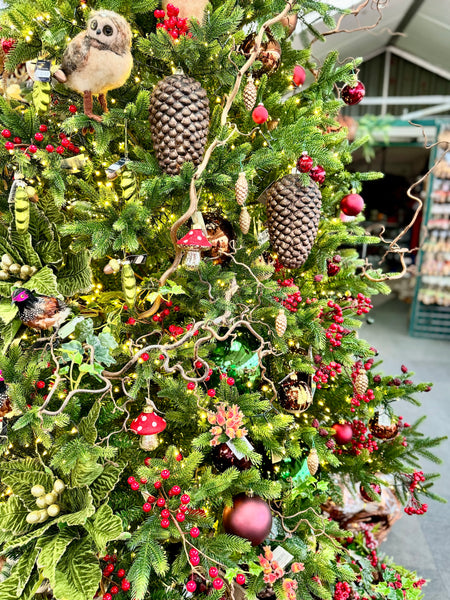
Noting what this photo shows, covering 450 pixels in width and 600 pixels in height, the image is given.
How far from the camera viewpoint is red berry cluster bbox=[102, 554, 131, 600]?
2.48 ft

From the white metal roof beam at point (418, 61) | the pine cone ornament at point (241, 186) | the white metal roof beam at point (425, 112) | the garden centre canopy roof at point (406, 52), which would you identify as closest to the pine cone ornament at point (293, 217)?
the pine cone ornament at point (241, 186)

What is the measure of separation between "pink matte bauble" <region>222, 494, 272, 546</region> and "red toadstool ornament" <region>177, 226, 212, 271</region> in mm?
493

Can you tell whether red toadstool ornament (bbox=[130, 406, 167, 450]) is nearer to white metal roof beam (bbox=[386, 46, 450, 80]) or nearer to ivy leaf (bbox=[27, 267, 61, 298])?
ivy leaf (bbox=[27, 267, 61, 298])

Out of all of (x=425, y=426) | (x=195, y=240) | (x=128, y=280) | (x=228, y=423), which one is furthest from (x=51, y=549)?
(x=425, y=426)

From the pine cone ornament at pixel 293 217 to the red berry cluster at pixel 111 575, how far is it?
2.29ft

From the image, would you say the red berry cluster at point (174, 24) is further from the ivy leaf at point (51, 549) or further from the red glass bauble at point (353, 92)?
the ivy leaf at point (51, 549)

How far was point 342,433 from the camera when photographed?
113 cm

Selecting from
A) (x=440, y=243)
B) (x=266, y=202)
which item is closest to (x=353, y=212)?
(x=266, y=202)

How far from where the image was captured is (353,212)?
1.15m

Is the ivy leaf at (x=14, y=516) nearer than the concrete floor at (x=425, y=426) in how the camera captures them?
Yes

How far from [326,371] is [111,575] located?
0.67 meters

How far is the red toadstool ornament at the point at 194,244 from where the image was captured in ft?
2.31

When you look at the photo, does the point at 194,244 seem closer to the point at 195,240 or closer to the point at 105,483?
the point at 195,240

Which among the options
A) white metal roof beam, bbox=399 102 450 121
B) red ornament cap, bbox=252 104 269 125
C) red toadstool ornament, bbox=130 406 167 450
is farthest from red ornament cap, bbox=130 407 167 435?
white metal roof beam, bbox=399 102 450 121
